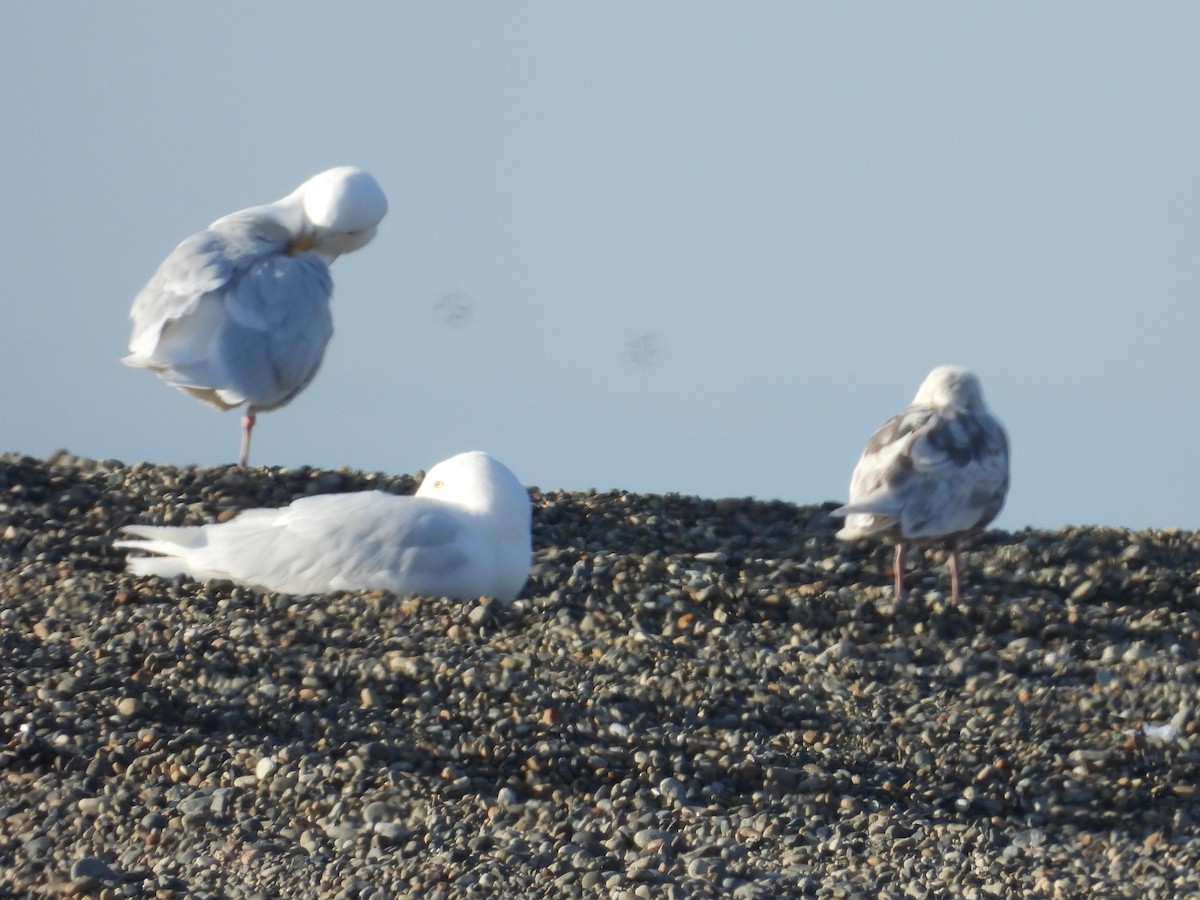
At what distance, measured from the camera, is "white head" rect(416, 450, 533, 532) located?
927 cm

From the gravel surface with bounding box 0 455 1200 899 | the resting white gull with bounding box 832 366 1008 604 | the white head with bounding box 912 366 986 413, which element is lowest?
the gravel surface with bounding box 0 455 1200 899

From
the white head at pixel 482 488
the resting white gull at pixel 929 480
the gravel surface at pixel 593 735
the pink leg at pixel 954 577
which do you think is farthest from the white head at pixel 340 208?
the pink leg at pixel 954 577

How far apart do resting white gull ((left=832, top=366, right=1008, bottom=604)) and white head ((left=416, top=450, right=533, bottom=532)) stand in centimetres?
179

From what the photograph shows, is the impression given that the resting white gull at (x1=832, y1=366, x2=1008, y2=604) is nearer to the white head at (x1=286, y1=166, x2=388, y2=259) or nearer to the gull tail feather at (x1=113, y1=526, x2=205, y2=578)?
the gull tail feather at (x1=113, y1=526, x2=205, y2=578)

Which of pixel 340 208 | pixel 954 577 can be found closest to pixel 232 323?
pixel 340 208

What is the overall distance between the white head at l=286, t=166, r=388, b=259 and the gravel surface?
3581 mm

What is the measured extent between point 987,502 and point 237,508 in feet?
13.5

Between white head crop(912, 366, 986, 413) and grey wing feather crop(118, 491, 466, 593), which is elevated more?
white head crop(912, 366, 986, 413)

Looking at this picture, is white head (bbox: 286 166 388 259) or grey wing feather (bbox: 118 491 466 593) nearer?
grey wing feather (bbox: 118 491 466 593)

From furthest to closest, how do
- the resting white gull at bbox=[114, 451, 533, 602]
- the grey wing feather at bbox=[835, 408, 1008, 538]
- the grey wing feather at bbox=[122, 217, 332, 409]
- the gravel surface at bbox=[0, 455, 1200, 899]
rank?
the grey wing feather at bbox=[122, 217, 332, 409] < the grey wing feather at bbox=[835, 408, 1008, 538] < the resting white gull at bbox=[114, 451, 533, 602] < the gravel surface at bbox=[0, 455, 1200, 899]

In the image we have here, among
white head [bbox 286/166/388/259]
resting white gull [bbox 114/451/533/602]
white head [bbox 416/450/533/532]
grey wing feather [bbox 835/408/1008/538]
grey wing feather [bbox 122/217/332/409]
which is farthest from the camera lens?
white head [bbox 286/166/388/259]

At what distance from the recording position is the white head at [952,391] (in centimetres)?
1100

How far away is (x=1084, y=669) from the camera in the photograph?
9.05 metres

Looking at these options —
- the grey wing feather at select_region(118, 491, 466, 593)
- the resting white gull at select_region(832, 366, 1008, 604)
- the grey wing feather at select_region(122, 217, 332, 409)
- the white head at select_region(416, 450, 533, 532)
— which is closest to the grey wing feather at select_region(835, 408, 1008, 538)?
the resting white gull at select_region(832, 366, 1008, 604)
